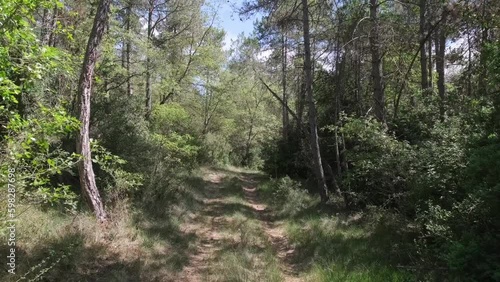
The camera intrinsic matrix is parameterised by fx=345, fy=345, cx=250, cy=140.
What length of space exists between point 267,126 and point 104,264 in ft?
88.3

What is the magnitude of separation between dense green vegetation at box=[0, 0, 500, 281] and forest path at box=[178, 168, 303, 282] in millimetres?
53

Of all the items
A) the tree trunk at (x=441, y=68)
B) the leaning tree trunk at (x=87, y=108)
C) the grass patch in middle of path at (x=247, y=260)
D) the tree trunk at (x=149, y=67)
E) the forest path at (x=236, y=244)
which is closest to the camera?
the grass patch in middle of path at (x=247, y=260)

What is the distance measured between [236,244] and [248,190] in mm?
8698

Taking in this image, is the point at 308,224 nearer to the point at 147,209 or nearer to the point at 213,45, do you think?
the point at 147,209

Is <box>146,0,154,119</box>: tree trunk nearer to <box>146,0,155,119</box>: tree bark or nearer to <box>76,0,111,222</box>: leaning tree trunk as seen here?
<box>146,0,155,119</box>: tree bark

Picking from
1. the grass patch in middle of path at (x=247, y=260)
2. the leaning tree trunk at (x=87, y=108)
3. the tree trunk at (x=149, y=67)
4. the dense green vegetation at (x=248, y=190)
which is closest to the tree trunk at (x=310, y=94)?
the dense green vegetation at (x=248, y=190)

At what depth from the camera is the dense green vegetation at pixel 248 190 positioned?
4285 mm

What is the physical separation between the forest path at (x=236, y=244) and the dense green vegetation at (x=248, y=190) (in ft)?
0.17

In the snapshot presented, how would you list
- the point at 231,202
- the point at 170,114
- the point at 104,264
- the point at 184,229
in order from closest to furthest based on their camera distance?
1. the point at 104,264
2. the point at 184,229
3. the point at 231,202
4. the point at 170,114

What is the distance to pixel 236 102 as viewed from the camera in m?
32.2

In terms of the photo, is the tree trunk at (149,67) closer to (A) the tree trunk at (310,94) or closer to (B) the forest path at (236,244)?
(B) the forest path at (236,244)

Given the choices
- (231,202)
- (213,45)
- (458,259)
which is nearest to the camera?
(458,259)

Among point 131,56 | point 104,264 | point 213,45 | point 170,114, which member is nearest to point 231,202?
point 170,114

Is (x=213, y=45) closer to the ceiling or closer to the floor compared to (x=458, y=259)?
closer to the ceiling
